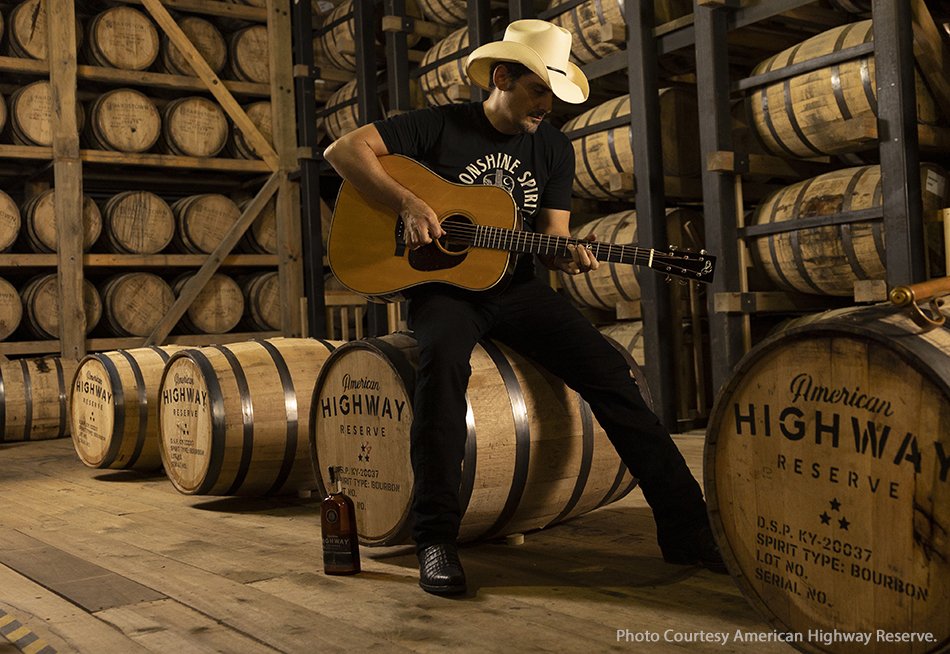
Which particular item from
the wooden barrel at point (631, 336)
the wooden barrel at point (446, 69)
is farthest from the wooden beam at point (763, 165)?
the wooden barrel at point (446, 69)

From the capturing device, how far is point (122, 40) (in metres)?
9.04

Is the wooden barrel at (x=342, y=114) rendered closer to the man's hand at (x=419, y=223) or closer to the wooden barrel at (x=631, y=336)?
the wooden barrel at (x=631, y=336)

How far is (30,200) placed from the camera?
8.84 m

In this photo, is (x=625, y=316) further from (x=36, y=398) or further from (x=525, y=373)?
(x=36, y=398)

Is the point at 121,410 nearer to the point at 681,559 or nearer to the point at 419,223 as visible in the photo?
the point at 419,223

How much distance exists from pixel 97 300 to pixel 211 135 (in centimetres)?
205

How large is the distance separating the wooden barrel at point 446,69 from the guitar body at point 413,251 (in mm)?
4205

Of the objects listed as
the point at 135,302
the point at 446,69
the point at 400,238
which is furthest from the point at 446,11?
the point at 400,238

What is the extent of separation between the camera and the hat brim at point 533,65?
3.09m

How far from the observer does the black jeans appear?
2807 millimetres

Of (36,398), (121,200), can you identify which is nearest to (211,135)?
(121,200)

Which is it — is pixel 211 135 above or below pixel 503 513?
above

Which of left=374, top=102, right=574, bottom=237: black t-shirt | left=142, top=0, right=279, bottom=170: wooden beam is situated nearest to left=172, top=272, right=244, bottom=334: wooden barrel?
left=142, top=0, right=279, bottom=170: wooden beam

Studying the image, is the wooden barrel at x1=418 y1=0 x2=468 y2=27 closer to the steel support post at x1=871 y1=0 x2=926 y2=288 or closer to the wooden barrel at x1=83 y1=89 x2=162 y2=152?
the wooden barrel at x1=83 y1=89 x2=162 y2=152
